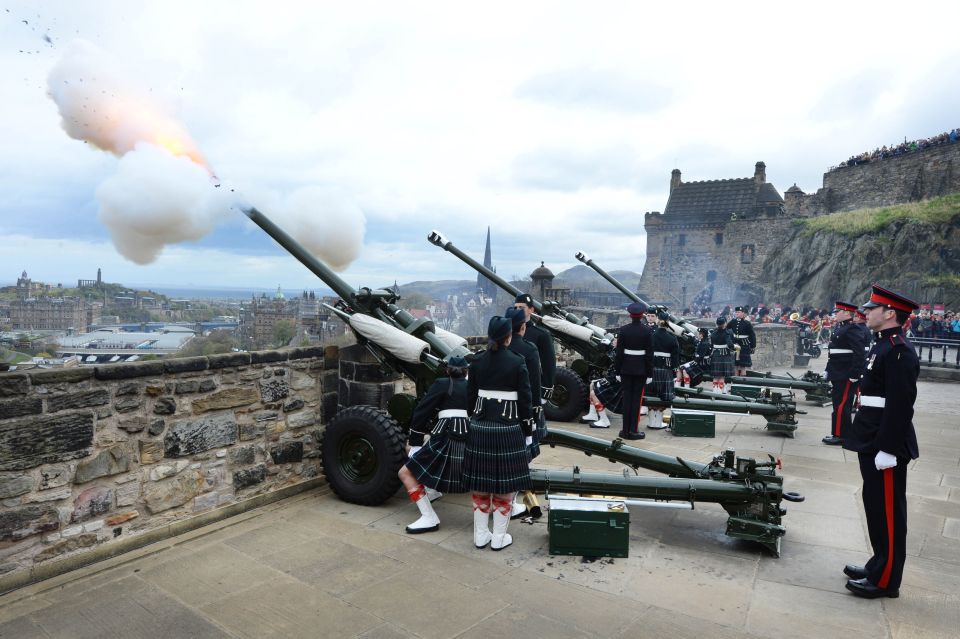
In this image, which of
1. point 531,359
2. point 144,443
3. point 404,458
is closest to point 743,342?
point 531,359

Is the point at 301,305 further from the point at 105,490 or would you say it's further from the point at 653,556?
the point at 653,556

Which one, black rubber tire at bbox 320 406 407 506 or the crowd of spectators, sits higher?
the crowd of spectators

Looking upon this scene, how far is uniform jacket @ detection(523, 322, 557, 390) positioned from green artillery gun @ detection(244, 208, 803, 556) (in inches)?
39.5

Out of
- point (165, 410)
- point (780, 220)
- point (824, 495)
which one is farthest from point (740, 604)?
point (780, 220)

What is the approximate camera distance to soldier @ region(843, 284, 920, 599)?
3717mm

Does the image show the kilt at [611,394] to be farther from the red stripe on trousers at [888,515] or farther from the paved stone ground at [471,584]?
the red stripe on trousers at [888,515]

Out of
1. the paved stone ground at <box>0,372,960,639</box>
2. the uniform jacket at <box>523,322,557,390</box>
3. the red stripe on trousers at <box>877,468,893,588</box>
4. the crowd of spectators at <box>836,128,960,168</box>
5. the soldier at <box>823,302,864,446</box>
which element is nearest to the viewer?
the paved stone ground at <box>0,372,960,639</box>

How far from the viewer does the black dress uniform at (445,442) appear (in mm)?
4555

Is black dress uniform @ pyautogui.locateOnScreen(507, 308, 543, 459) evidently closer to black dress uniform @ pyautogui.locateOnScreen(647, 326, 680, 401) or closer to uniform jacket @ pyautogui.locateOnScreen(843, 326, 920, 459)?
Answer: uniform jacket @ pyautogui.locateOnScreen(843, 326, 920, 459)

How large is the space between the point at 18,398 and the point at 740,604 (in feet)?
14.0

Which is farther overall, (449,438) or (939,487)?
(939,487)

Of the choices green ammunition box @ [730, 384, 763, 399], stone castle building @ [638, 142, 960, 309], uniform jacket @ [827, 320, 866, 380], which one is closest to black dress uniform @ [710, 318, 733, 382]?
green ammunition box @ [730, 384, 763, 399]

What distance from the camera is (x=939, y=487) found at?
234 inches

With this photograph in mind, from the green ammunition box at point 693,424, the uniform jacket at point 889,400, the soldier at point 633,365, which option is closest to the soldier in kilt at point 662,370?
the green ammunition box at point 693,424
